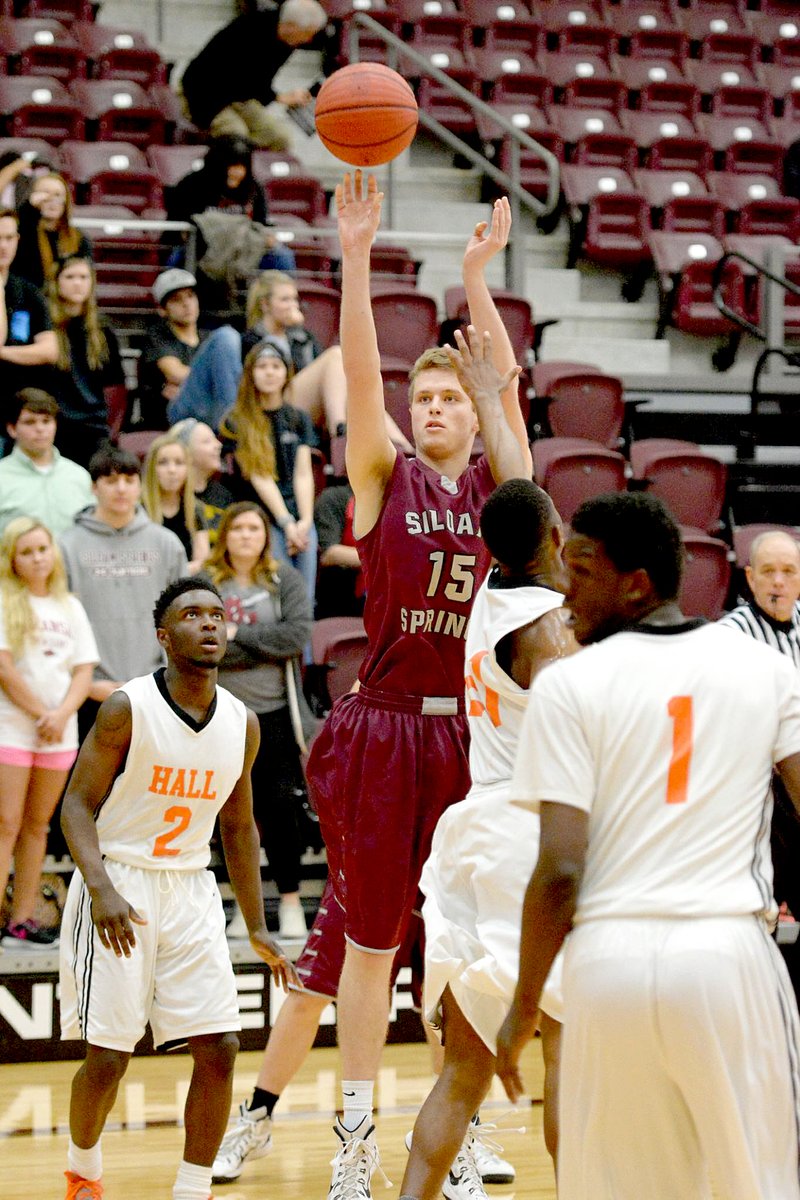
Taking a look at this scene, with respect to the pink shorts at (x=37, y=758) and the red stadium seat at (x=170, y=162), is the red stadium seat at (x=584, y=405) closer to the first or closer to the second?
the red stadium seat at (x=170, y=162)

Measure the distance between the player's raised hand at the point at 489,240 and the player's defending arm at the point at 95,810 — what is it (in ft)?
4.33

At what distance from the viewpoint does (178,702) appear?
3891 millimetres

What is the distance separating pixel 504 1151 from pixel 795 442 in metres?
5.99

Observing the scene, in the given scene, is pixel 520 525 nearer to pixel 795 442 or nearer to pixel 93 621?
pixel 93 621

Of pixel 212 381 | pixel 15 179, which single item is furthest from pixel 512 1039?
pixel 15 179

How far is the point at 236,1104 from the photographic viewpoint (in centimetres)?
510

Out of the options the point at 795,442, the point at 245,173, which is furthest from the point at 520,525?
the point at 795,442

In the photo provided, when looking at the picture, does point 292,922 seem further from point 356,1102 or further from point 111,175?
point 111,175

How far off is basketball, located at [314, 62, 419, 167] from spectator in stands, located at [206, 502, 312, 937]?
2.18m

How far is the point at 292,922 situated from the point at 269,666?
0.97 meters

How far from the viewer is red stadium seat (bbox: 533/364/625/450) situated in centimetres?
852

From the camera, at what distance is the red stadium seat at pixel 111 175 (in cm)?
980

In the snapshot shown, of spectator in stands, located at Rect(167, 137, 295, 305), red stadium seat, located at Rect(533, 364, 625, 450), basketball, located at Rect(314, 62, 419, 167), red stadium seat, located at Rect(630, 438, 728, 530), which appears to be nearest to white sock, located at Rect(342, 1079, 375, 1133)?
basketball, located at Rect(314, 62, 419, 167)

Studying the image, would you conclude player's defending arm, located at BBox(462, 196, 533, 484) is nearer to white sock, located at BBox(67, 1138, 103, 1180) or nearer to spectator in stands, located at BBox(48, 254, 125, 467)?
white sock, located at BBox(67, 1138, 103, 1180)
